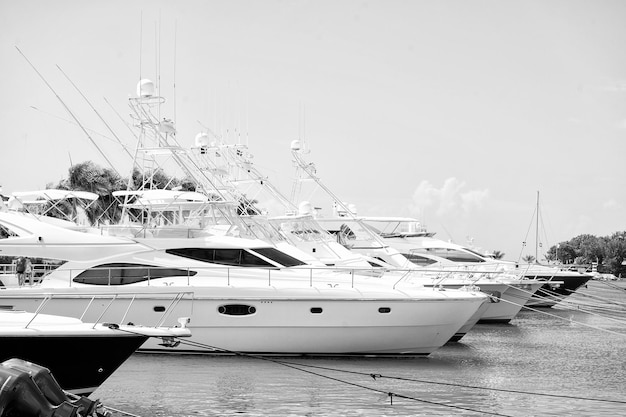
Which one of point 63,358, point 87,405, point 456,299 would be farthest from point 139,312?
point 87,405

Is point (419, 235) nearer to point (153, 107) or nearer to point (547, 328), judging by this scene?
point (547, 328)

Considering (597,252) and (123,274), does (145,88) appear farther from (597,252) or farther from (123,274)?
(597,252)

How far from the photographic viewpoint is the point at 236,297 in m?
19.9

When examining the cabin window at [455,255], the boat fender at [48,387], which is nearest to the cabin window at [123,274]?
the boat fender at [48,387]

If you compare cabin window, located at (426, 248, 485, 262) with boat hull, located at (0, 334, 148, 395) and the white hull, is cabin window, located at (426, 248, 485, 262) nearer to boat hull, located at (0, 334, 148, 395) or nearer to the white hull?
the white hull

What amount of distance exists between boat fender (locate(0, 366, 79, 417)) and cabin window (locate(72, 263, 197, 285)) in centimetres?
1122

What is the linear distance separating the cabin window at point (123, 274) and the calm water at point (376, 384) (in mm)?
1923

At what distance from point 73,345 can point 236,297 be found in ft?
21.9

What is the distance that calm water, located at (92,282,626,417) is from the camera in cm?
1498

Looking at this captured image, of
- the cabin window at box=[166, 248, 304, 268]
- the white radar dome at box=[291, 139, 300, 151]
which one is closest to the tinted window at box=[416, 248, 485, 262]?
the white radar dome at box=[291, 139, 300, 151]

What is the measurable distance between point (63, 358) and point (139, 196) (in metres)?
11.3

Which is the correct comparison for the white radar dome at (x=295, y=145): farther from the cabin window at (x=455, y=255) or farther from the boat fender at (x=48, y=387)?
the boat fender at (x=48, y=387)

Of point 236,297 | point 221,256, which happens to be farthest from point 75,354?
point 221,256

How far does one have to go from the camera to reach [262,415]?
1433 centimetres
